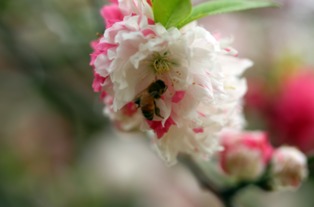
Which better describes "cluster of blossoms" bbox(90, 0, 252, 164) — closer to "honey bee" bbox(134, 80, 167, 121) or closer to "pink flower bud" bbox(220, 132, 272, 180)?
"honey bee" bbox(134, 80, 167, 121)

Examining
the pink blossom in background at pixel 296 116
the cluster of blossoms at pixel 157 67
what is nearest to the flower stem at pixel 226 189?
the cluster of blossoms at pixel 157 67

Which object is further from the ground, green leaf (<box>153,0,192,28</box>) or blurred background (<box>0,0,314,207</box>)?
green leaf (<box>153,0,192,28</box>)

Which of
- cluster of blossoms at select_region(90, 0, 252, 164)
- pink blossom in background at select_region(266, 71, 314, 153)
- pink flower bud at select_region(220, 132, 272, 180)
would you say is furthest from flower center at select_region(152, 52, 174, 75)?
pink blossom in background at select_region(266, 71, 314, 153)

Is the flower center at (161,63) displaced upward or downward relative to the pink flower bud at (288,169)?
upward

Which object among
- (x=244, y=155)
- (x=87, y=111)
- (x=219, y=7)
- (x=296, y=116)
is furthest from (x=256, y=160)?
(x=87, y=111)

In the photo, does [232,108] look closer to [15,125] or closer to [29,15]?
[29,15]

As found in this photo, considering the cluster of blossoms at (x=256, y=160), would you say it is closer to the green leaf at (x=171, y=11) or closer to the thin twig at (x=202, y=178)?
the thin twig at (x=202, y=178)
